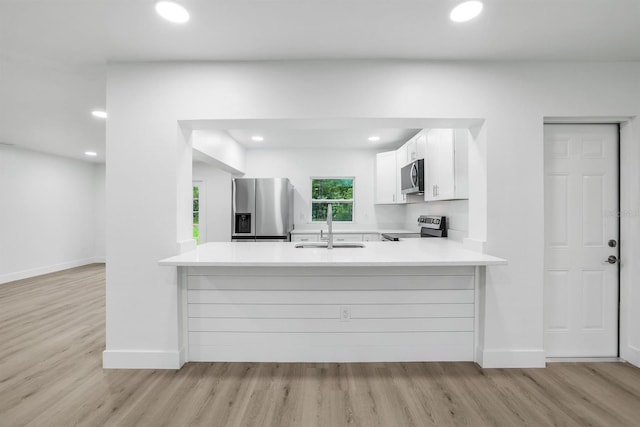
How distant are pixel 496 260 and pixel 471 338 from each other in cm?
77

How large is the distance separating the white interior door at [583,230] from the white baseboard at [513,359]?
25cm

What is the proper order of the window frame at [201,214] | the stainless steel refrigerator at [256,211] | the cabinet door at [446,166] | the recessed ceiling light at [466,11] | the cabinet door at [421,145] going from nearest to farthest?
1. the recessed ceiling light at [466,11]
2. the cabinet door at [446,166]
3. the cabinet door at [421,145]
4. the stainless steel refrigerator at [256,211]
5. the window frame at [201,214]

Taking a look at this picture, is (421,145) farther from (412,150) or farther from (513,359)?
(513,359)

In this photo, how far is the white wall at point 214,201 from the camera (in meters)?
6.27

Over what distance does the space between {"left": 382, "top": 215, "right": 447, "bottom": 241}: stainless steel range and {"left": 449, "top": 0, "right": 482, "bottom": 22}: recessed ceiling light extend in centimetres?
231

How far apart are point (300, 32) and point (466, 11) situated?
39.1 inches

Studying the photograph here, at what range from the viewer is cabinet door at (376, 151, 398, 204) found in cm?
486

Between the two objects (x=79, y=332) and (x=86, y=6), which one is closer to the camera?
(x=86, y=6)

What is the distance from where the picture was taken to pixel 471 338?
240 centimetres

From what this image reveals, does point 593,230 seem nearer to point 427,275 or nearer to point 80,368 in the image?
point 427,275

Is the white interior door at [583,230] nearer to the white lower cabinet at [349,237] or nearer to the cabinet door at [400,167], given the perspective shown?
the cabinet door at [400,167]

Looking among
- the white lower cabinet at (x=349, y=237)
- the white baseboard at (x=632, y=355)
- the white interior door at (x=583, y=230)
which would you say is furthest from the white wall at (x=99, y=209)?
the white baseboard at (x=632, y=355)

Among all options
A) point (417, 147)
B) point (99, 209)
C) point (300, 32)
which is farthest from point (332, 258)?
point (99, 209)

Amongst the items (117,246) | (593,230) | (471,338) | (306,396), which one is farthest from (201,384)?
(593,230)
